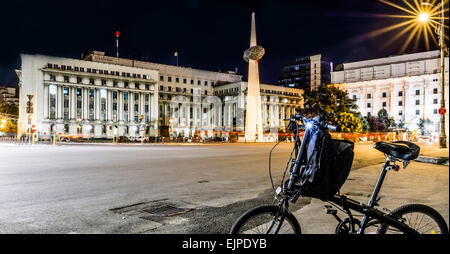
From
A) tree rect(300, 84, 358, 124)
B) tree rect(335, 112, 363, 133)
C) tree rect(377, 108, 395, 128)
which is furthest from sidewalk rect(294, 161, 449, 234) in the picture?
tree rect(377, 108, 395, 128)

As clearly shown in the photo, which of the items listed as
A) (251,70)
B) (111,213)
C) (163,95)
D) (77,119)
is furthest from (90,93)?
(111,213)

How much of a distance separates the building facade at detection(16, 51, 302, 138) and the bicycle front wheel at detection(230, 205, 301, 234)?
63136mm

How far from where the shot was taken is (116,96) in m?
86.2

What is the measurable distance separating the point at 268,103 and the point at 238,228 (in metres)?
101

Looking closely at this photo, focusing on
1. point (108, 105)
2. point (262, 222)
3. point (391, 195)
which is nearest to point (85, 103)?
point (108, 105)

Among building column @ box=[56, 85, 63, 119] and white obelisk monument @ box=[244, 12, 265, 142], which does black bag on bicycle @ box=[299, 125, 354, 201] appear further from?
building column @ box=[56, 85, 63, 119]

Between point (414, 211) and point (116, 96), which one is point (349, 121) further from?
point (116, 96)

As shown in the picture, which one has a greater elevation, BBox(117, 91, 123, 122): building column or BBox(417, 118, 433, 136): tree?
BBox(117, 91, 123, 122): building column

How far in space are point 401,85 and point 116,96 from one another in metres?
80.1

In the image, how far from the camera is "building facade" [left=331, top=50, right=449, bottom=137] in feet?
298

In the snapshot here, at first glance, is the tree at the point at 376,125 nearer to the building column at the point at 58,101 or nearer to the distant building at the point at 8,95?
the building column at the point at 58,101

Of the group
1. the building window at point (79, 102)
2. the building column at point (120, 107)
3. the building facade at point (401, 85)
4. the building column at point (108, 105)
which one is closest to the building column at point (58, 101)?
A: the building window at point (79, 102)
